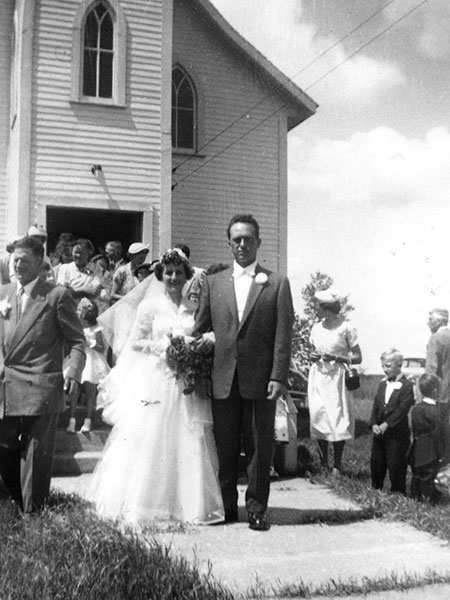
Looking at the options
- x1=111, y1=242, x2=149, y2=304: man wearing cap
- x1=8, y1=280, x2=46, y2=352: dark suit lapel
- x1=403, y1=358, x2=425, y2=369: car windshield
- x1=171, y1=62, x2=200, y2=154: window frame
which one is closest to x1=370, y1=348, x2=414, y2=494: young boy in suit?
x1=8, y1=280, x2=46, y2=352: dark suit lapel

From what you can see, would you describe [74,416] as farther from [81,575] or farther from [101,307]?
[81,575]

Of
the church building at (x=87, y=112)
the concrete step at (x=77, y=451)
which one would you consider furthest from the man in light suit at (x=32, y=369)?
the church building at (x=87, y=112)

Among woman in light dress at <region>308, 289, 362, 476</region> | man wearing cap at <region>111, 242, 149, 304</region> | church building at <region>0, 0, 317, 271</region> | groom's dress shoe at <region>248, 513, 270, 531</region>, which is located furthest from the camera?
church building at <region>0, 0, 317, 271</region>

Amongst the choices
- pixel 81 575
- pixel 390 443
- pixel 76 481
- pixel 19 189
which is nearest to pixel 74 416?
pixel 76 481

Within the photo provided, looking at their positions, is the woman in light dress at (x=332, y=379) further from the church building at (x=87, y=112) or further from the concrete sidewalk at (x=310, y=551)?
the church building at (x=87, y=112)

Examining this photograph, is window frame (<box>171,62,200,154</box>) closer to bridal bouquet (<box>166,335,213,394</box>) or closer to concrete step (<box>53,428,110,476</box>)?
concrete step (<box>53,428,110,476</box>)

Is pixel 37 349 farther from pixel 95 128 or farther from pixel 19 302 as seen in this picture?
pixel 95 128

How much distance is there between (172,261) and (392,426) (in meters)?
2.71

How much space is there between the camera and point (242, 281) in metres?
6.15

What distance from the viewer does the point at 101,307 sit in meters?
9.91

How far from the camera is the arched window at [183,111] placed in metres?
17.2

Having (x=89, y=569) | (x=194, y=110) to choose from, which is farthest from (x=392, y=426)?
(x=194, y=110)

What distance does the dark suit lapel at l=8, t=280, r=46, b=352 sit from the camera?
19.5 ft

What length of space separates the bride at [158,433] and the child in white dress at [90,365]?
7.65 ft
